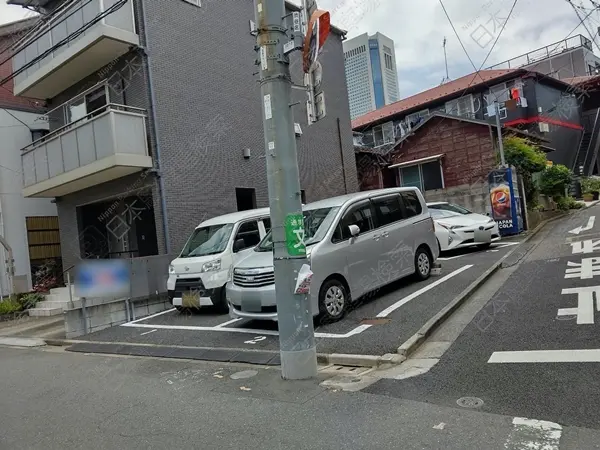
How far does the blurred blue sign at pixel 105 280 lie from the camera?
10.2 meters

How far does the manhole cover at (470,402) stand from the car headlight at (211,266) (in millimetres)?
6116

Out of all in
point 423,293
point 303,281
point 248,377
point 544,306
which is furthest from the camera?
point 423,293

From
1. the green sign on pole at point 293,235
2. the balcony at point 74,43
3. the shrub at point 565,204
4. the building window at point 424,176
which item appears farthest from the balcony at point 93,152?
the shrub at point 565,204

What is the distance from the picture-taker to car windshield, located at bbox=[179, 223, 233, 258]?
32.4 feet

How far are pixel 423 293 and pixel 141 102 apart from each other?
884 centimetres

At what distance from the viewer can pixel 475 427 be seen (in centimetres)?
361

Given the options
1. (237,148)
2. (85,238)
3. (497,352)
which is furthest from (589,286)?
(85,238)

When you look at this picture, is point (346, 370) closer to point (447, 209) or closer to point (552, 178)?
point (447, 209)

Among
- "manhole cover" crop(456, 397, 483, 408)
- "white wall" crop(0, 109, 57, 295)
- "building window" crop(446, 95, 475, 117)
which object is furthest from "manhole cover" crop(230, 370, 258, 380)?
"building window" crop(446, 95, 475, 117)

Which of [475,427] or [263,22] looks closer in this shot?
[475,427]

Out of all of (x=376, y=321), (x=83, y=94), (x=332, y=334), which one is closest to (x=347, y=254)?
(x=376, y=321)

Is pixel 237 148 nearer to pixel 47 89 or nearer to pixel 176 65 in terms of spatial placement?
pixel 176 65

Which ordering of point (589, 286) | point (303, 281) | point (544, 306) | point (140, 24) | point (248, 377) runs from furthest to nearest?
point (140, 24) → point (589, 286) → point (544, 306) → point (248, 377) → point (303, 281)

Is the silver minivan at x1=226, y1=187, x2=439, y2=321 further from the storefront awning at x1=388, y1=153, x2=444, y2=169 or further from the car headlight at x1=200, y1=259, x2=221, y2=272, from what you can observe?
the storefront awning at x1=388, y1=153, x2=444, y2=169
